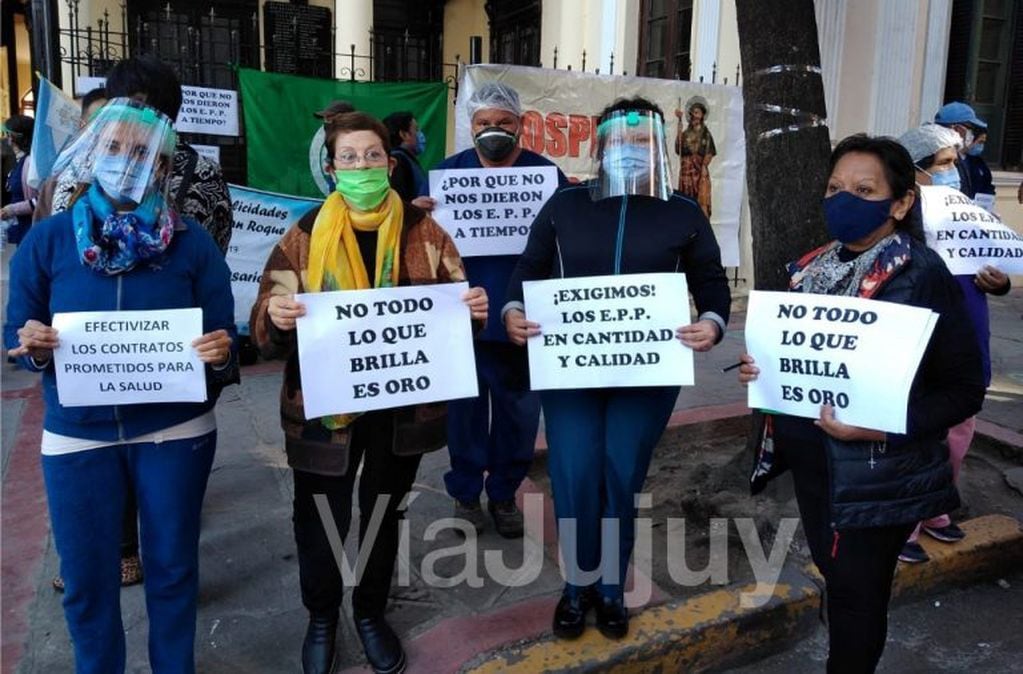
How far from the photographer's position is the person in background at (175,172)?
2.78 meters

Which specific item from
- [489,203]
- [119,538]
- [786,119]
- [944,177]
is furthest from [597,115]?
[119,538]

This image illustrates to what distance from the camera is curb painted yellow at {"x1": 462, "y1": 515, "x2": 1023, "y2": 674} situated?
2.88m

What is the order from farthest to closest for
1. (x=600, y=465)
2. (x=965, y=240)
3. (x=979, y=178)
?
(x=979, y=178), (x=965, y=240), (x=600, y=465)

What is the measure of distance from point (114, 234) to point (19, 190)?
557 cm

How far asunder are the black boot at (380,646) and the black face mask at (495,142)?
2029 mm

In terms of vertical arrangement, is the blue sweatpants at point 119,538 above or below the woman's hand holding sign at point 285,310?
below

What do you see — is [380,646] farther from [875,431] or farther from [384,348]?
[875,431]

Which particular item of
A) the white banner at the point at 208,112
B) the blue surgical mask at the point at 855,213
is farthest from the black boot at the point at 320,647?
the white banner at the point at 208,112

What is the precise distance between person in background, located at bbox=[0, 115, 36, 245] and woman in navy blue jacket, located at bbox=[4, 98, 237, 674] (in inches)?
166

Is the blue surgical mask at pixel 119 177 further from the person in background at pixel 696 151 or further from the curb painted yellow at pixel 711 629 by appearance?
the person in background at pixel 696 151

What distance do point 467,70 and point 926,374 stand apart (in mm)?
5209

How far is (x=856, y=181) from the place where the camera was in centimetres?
229

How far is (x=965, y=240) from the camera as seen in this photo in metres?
3.49

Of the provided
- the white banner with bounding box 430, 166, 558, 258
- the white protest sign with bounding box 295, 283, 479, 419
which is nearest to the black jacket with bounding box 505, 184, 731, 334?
the white protest sign with bounding box 295, 283, 479, 419
